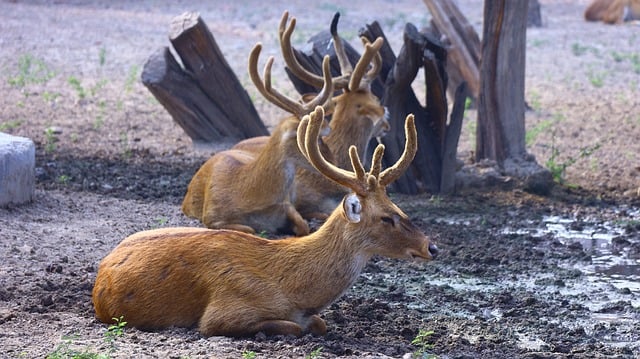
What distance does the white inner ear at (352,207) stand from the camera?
645 centimetres

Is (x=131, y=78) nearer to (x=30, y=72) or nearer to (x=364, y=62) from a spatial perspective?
(x=30, y=72)

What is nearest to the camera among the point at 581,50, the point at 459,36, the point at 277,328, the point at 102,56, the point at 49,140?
the point at 277,328

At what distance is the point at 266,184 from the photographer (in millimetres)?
9070

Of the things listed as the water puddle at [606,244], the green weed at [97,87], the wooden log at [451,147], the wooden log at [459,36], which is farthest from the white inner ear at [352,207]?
the green weed at [97,87]

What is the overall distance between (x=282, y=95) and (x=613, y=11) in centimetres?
1735

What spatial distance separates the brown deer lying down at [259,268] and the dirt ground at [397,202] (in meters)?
0.12

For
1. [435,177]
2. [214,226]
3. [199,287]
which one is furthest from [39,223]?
[435,177]

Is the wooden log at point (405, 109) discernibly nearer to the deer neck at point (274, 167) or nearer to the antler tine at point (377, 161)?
the deer neck at point (274, 167)

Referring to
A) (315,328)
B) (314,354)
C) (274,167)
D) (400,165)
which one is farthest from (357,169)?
(274,167)

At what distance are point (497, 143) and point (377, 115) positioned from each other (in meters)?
1.76

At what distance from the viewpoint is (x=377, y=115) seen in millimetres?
10094

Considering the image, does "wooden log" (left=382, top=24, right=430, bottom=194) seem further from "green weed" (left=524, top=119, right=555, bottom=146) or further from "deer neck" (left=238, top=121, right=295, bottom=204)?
"green weed" (left=524, top=119, right=555, bottom=146)

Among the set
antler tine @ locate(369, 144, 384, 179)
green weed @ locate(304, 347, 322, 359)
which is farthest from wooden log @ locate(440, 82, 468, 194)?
green weed @ locate(304, 347, 322, 359)

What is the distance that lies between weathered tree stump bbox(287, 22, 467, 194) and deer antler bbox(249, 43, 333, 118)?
1.55 metres
